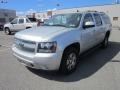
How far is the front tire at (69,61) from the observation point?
506 cm

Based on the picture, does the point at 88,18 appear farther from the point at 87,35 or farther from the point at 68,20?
the point at 68,20

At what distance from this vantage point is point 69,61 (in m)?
5.32

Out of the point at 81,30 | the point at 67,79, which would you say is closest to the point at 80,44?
the point at 81,30

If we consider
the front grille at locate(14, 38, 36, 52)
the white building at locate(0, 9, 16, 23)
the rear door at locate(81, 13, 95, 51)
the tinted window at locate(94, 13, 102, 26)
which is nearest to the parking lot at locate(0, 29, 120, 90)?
the rear door at locate(81, 13, 95, 51)

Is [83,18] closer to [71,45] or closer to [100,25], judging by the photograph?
[71,45]

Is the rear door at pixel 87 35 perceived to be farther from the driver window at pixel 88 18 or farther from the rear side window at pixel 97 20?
the rear side window at pixel 97 20

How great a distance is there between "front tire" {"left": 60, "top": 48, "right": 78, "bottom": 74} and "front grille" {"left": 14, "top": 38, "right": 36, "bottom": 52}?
3.00ft

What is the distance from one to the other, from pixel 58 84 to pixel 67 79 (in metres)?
0.42

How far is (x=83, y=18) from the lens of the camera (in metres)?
6.29

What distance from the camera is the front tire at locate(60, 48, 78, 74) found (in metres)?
5.06

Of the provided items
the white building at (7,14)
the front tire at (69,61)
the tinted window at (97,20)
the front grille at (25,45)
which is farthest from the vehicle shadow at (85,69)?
the white building at (7,14)

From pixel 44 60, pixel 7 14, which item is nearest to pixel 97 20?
pixel 44 60

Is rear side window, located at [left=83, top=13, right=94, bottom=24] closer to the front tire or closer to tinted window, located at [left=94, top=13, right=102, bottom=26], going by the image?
tinted window, located at [left=94, top=13, right=102, bottom=26]

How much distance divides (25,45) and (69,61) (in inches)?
54.0
